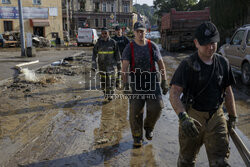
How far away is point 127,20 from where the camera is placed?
224 ft

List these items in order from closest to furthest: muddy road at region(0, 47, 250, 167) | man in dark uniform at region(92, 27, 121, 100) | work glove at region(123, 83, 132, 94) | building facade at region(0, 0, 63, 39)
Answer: muddy road at region(0, 47, 250, 167) → work glove at region(123, 83, 132, 94) → man in dark uniform at region(92, 27, 121, 100) → building facade at region(0, 0, 63, 39)

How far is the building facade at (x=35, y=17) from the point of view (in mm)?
35062

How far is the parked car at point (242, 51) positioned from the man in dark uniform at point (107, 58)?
172 inches

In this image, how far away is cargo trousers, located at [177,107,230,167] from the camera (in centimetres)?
261

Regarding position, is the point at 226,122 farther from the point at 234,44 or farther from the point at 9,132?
the point at 234,44

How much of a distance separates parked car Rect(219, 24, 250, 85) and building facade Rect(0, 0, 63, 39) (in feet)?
97.7

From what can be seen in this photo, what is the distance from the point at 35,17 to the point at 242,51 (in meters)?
33.7

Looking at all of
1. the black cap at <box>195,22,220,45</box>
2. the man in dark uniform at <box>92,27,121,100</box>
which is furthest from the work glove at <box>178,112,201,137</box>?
the man in dark uniform at <box>92,27,121,100</box>

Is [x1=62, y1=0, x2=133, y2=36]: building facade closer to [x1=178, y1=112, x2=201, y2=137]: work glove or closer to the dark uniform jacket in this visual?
the dark uniform jacket

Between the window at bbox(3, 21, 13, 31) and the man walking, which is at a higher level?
the window at bbox(3, 21, 13, 31)

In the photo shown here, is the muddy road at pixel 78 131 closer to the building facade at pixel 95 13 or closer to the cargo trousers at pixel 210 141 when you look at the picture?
the cargo trousers at pixel 210 141

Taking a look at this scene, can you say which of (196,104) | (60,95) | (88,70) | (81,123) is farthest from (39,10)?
(196,104)

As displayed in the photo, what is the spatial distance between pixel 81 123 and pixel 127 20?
65051 mm

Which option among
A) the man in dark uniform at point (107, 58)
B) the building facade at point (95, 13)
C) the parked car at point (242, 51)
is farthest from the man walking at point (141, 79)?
the building facade at point (95, 13)
